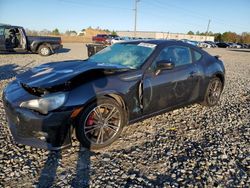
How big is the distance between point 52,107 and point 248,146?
9.61 ft

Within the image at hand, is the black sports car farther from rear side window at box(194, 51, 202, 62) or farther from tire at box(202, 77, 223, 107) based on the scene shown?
tire at box(202, 77, 223, 107)

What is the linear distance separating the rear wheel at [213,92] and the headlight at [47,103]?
10.8 ft

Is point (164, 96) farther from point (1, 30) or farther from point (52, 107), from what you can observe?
point (1, 30)

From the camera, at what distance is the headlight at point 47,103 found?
2.89 m

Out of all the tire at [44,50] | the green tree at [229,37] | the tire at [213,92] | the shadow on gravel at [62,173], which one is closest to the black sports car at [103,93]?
the shadow on gravel at [62,173]

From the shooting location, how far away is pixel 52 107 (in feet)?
9.46

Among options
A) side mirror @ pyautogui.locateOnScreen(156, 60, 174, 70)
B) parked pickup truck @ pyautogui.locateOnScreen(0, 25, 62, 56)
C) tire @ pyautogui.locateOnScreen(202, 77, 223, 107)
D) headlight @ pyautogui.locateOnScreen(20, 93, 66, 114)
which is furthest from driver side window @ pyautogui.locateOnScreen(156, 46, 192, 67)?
parked pickup truck @ pyautogui.locateOnScreen(0, 25, 62, 56)

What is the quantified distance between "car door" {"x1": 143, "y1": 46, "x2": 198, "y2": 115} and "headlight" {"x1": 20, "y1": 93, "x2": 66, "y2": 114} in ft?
4.32

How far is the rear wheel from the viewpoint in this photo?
5118 mm

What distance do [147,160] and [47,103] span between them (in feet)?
4.81

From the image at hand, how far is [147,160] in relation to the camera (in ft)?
10.3

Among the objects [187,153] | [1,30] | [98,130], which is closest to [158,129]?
[187,153]

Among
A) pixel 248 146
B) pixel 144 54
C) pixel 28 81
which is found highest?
pixel 144 54

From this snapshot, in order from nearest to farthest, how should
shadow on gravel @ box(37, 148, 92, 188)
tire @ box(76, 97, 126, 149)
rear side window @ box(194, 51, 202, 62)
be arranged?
shadow on gravel @ box(37, 148, 92, 188)
tire @ box(76, 97, 126, 149)
rear side window @ box(194, 51, 202, 62)
